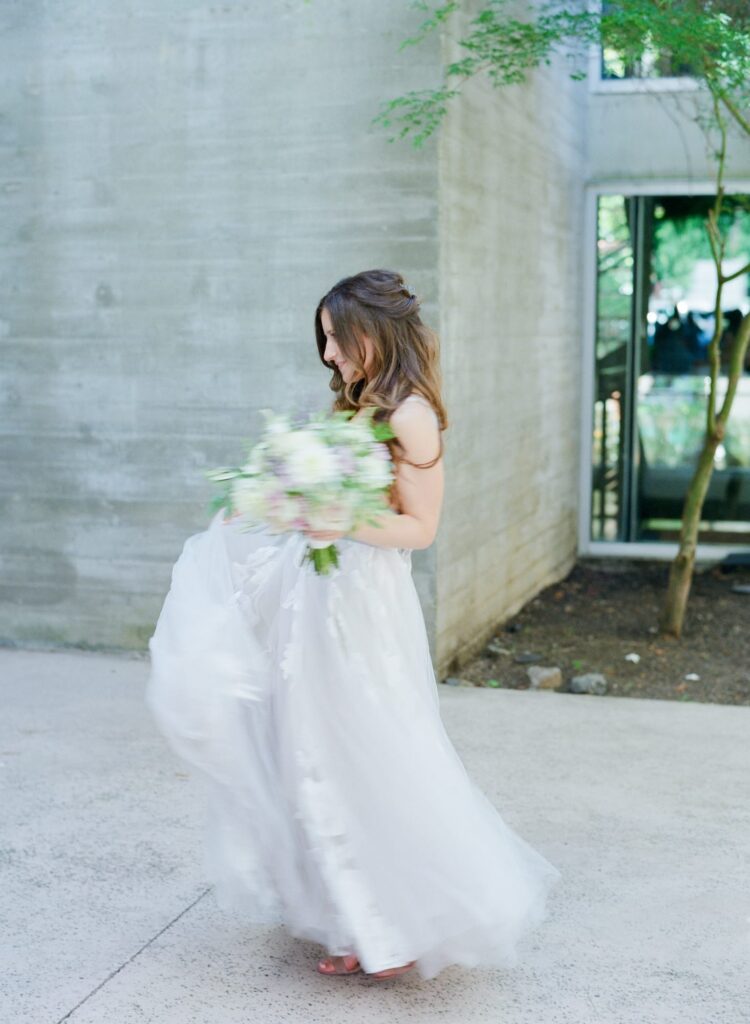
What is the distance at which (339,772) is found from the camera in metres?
3.63

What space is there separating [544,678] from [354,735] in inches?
152

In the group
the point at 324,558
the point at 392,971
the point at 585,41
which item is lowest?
the point at 392,971

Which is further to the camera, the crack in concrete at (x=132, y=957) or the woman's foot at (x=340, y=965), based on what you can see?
the woman's foot at (x=340, y=965)

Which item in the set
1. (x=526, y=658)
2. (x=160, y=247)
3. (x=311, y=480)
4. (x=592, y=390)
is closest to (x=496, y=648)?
(x=526, y=658)

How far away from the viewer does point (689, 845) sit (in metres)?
4.88

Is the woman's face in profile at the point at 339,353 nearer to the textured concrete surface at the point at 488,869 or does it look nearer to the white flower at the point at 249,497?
the white flower at the point at 249,497

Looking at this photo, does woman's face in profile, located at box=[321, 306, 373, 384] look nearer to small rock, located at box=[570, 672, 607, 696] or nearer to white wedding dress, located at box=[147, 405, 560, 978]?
white wedding dress, located at box=[147, 405, 560, 978]

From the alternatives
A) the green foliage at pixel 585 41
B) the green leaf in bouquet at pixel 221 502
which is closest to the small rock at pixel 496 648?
the green foliage at pixel 585 41

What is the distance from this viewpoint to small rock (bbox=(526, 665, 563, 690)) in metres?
7.34

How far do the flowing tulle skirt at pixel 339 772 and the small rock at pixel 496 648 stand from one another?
4.19 metres

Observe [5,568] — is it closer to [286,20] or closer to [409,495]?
[286,20]

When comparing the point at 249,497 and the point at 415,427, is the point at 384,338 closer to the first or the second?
the point at 415,427

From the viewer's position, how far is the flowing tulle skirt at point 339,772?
3.56 metres

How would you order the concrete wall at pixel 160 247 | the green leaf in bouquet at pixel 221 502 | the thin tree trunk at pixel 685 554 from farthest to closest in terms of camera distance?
the thin tree trunk at pixel 685 554
the concrete wall at pixel 160 247
the green leaf in bouquet at pixel 221 502
